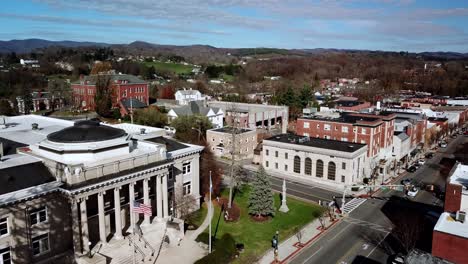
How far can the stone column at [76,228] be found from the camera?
2833 centimetres

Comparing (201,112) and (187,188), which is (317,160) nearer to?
(187,188)

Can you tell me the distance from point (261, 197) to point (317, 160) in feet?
56.9

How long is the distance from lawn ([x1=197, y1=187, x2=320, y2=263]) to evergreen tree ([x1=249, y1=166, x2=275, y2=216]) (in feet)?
3.90

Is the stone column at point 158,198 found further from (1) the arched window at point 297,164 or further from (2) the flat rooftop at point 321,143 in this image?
(2) the flat rooftop at point 321,143

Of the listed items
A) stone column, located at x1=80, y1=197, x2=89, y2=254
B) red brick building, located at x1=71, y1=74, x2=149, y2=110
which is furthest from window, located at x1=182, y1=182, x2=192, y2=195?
red brick building, located at x1=71, y1=74, x2=149, y2=110

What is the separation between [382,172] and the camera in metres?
60.0

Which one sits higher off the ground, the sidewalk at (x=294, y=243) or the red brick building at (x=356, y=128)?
the red brick building at (x=356, y=128)

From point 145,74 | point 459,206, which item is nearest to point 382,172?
point 459,206

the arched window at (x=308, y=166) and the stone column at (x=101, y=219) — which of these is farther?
the arched window at (x=308, y=166)

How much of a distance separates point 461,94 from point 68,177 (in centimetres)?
16847

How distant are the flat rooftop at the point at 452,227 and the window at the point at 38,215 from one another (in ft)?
96.7

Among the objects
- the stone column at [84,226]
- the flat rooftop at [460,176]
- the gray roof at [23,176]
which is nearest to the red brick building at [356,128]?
the flat rooftop at [460,176]

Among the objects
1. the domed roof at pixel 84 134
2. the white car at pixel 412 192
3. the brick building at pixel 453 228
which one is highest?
the domed roof at pixel 84 134

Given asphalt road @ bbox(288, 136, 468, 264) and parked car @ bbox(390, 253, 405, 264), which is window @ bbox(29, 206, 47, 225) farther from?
parked car @ bbox(390, 253, 405, 264)
